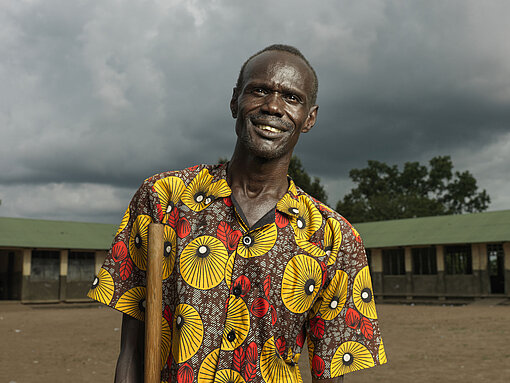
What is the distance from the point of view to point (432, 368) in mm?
9312

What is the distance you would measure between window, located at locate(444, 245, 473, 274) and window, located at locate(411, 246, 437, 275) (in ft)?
2.23

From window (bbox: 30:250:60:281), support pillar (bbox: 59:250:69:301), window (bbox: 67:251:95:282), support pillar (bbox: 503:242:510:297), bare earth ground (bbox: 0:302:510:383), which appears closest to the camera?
bare earth ground (bbox: 0:302:510:383)

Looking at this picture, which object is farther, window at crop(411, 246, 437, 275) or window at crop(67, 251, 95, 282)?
window at crop(67, 251, 95, 282)

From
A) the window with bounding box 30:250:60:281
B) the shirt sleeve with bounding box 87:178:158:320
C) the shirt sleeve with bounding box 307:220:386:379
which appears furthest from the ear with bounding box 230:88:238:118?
the window with bounding box 30:250:60:281

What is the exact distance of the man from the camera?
174cm

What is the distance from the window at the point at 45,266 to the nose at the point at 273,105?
27.6 metres

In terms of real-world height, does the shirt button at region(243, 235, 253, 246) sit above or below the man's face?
below

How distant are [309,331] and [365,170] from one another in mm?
56488

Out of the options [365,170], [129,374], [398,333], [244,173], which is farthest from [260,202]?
[365,170]

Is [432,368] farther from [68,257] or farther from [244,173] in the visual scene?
[68,257]

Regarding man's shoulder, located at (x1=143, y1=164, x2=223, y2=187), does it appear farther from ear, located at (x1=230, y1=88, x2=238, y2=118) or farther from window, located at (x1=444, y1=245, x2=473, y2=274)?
window, located at (x1=444, y1=245, x2=473, y2=274)

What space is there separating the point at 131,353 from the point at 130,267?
296 millimetres

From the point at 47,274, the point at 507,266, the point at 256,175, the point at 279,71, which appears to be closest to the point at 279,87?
the point at 279,71

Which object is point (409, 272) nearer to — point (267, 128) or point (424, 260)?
point (424, 260)
